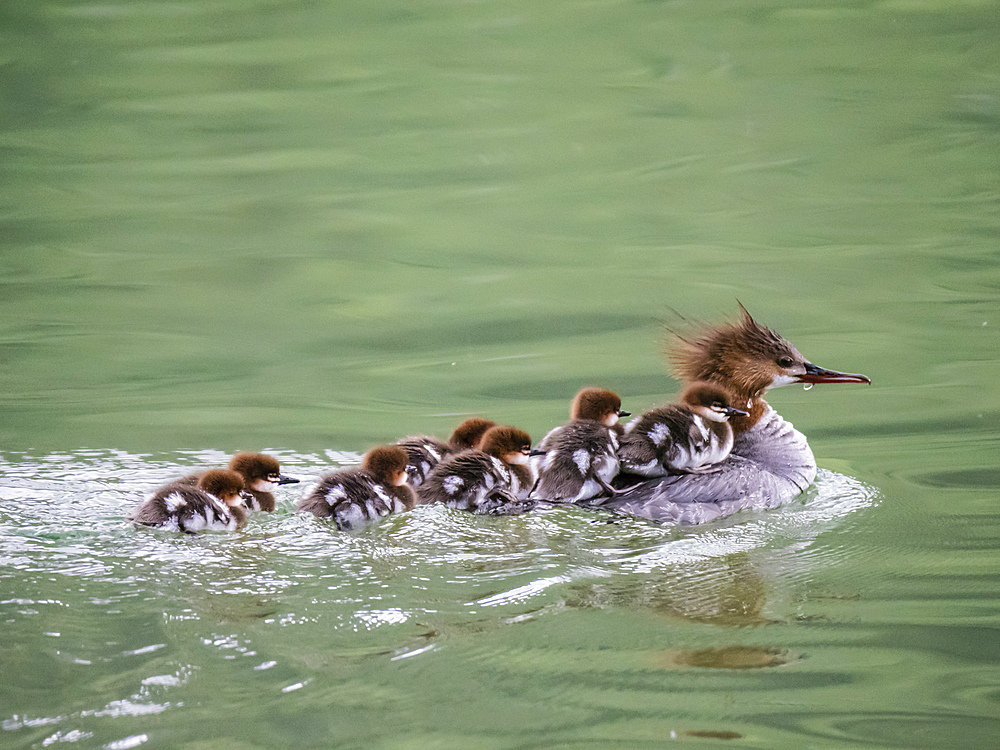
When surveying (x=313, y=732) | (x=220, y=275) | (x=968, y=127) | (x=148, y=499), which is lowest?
(x=313, y=732)

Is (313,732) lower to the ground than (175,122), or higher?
lower

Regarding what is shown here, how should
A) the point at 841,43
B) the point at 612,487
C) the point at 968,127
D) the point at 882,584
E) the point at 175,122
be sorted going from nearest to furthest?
1. the point at 882,584
2. the point at 612,487
3. the point at 968,127
4. the point at 175,122
5. the point at 841,43

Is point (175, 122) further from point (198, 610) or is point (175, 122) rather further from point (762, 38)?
point (198, 610)

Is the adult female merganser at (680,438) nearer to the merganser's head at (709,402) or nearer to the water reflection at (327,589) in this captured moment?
the merganser's head at (709,402)

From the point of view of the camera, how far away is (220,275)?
25.9 ft

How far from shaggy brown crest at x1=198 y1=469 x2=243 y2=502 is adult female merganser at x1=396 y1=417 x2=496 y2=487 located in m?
0.65

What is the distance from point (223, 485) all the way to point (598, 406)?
1394 millimetres

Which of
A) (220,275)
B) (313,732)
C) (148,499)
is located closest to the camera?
(313,732)

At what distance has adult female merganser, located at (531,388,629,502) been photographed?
190 inches

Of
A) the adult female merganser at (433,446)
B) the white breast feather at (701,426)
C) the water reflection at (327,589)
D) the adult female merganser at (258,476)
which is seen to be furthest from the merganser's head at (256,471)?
the white breast feather at (701,426)

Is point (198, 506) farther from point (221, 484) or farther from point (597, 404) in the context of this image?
point (597, 404)

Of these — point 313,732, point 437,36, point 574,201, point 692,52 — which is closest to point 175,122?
point 437,36

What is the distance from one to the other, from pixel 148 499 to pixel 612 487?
1621mm

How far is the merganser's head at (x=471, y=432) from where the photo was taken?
5.14 m
